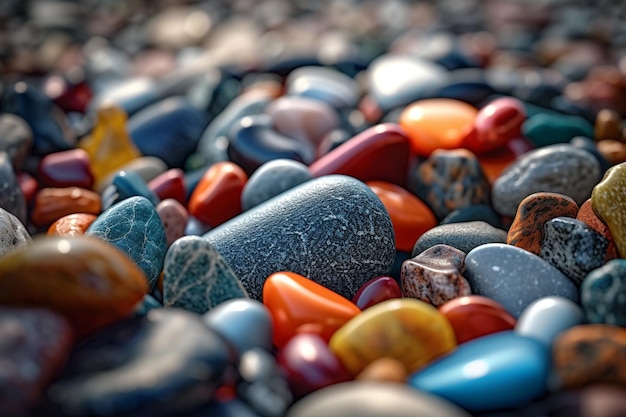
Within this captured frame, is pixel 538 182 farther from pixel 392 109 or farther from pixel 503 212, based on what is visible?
pixel 392 109

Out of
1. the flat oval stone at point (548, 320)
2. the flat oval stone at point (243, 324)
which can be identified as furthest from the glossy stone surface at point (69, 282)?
the flat oval stone at point (548, 320)

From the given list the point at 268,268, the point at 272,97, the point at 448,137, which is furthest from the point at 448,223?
the point at 272,97

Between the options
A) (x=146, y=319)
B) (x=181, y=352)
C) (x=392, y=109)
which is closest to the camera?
(x=181, y=352)

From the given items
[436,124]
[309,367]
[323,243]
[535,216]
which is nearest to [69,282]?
[309,367]

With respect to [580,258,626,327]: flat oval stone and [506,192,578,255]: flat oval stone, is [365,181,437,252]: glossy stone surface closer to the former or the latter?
[506,192,578,255]: flat oval stone

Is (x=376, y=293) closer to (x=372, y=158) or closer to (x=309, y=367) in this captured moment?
(x=309, y=367)

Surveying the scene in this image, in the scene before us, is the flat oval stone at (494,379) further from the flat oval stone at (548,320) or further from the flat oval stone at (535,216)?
the flat oval stone at (535,216)
